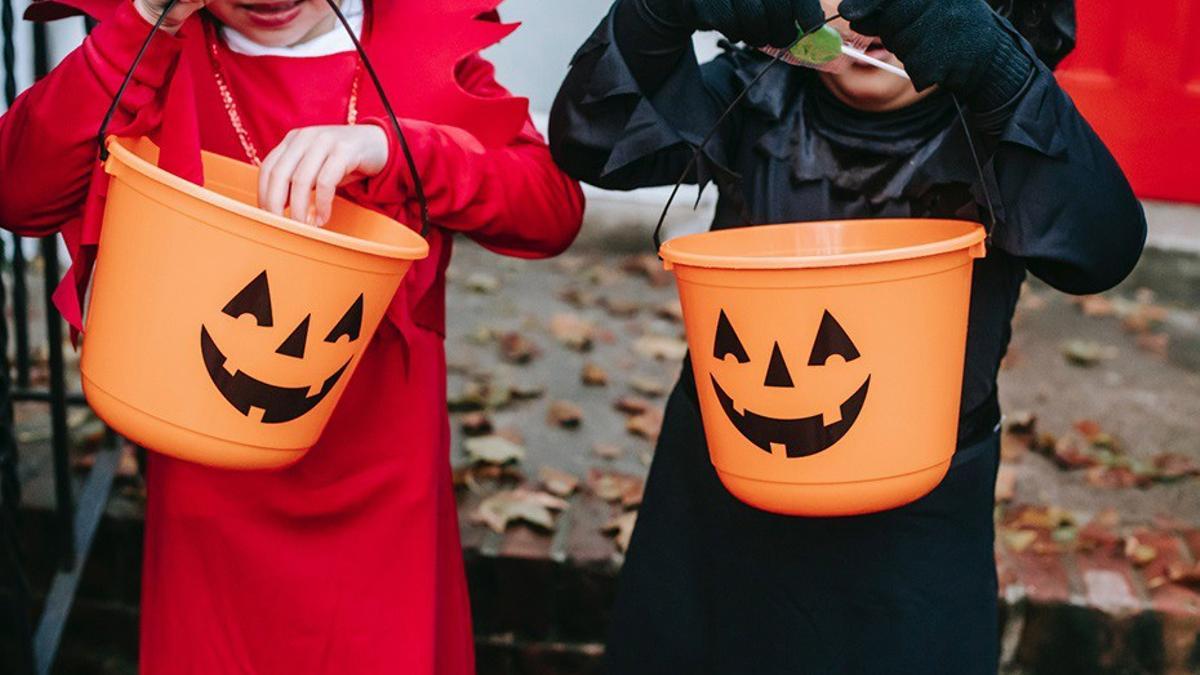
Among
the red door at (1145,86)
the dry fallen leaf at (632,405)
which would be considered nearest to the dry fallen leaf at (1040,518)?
the red door at (1145,86)

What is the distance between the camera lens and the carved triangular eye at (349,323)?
153cm

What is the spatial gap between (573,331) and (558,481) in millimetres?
945

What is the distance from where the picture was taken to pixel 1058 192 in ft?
5.18

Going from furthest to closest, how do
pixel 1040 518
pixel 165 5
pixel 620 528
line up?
pixel 1040 518 < pixel 620 528 < pixel 165 5

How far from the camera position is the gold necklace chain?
1.76 m

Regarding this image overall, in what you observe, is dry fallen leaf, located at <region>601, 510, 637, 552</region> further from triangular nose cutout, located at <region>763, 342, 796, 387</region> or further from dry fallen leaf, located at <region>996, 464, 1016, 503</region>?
triangular nose cutout, located at <region>763, 342, 796, 387</region>

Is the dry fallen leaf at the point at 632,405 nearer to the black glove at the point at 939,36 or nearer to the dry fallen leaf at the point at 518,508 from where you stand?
the dry fallen leaf at the point at 518,508

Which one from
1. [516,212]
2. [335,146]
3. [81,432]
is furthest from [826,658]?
[81,432]

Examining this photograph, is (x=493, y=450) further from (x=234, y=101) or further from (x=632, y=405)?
(x=234, y=101)

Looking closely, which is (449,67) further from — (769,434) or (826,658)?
(826,658)

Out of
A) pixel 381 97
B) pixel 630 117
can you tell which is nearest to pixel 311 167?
pixel 381 97

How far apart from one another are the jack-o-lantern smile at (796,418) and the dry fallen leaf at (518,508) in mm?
1232

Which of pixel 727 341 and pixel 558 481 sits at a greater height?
pixel 727 341

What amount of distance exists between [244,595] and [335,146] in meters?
0.69
